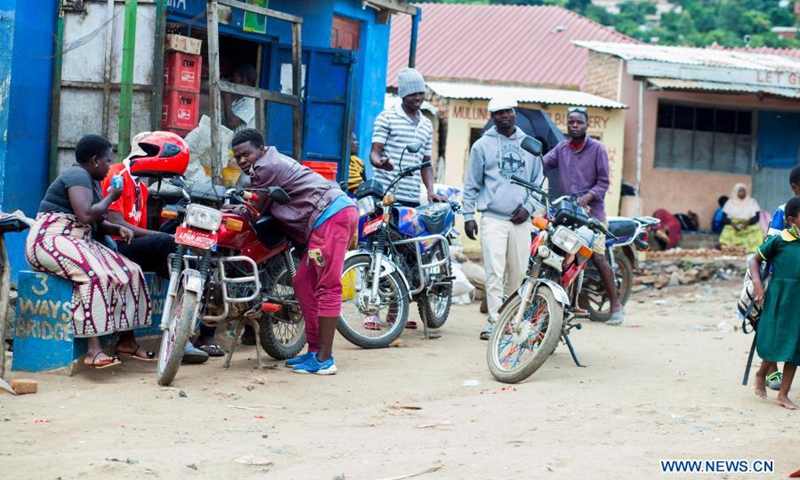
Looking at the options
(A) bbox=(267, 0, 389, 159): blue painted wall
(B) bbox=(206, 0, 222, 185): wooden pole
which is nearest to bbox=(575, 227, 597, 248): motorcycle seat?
(B) bbox=(206, 0, 222, 185): wooden pole

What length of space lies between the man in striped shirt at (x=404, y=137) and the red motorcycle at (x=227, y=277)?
201 centimetres

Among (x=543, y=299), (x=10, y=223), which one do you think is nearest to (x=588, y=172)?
(x=543, y=299)

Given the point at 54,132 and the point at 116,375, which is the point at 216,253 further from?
the point at 54,132

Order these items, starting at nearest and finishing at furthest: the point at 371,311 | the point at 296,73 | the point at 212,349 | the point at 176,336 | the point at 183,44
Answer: the point at 176,336, the point at 212,349, the point at 371,311, the point at 183,44, the point at 296,73

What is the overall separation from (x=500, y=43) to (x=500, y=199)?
18.8 m

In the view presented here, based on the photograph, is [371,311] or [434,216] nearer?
[371,311]

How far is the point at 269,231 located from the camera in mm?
7176

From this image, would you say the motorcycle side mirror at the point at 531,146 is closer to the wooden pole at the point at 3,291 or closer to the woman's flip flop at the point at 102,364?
the woman's flip flop at the point at 102,364

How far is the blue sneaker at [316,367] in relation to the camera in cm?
713

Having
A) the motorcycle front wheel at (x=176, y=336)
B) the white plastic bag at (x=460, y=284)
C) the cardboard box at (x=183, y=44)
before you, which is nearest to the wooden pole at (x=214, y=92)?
the cardboard box at (x=183, y=44)

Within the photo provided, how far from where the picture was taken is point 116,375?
6.77 m

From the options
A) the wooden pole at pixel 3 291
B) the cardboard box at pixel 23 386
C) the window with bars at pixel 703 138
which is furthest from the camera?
the window with bars at pixel 703 138

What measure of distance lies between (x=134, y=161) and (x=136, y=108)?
1643 millimetres

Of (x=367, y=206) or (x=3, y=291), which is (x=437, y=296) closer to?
(x=367, y=206)
